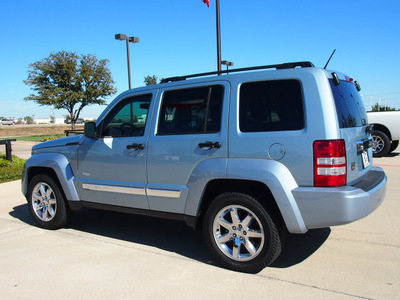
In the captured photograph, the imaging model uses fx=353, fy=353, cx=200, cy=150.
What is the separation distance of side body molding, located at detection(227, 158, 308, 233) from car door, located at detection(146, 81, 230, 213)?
38 cm

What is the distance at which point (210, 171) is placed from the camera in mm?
3461

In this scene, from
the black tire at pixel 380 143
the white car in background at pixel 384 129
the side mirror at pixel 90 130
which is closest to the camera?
the side mirror at pixel 90 130

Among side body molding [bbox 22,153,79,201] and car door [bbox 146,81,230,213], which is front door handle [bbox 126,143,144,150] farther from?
side body molding [bbox 22,153,79,201]

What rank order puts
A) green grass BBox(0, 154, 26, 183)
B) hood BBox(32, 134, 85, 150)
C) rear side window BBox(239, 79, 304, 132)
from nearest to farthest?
1. rear side window BBox(239, 79, 304, 132)
2. hood BBox(32, 134, 85, 150)
3. green grass BBox(0, 154, 26, 183)

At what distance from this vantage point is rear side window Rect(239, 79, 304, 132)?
10.5ft

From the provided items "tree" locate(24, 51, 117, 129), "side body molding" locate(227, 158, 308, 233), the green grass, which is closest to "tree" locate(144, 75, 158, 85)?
"tree" locate(24, 51, 117, 129)

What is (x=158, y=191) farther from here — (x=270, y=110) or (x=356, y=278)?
(x=356, y=278)

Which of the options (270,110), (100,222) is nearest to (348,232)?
(270,110)

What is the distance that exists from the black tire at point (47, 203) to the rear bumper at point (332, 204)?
3300mm

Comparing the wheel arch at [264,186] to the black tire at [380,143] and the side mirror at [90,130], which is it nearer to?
the side mirror at [90,130]

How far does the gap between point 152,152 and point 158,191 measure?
1.43 ft

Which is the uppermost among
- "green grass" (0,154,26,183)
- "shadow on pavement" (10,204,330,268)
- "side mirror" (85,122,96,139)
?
"side mirror" (85,122,96,139)

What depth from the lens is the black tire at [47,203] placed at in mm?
4871

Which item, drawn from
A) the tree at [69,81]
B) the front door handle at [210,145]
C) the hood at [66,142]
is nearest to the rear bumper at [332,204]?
the front door handle at [210,145]
